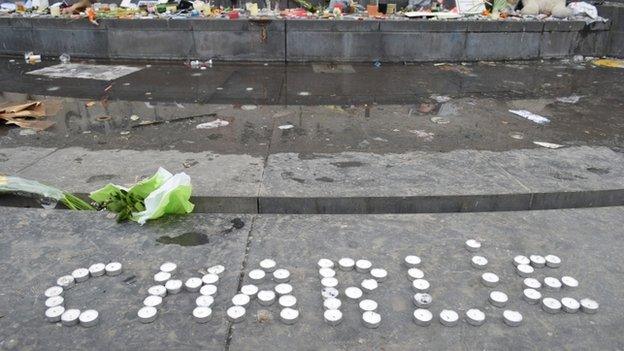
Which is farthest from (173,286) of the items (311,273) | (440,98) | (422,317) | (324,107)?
(440,98)

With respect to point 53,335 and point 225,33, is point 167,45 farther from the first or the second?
point 53,335

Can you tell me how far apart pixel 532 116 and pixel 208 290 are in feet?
13.9

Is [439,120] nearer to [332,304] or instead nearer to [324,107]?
[324,107]

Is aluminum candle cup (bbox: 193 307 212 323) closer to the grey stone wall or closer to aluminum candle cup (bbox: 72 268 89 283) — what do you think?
aluminum candle cup (bbox: 72 268 89 283)

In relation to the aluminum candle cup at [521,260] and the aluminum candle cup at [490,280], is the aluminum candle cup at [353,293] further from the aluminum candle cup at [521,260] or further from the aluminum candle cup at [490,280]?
the aluminum candle cup at [521,260]

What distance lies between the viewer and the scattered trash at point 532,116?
500 cm

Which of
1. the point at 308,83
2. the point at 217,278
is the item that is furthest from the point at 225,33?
the point at 217,278

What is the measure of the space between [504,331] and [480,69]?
21.3 ft

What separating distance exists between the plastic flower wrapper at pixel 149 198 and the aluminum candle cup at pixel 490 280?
181 cm

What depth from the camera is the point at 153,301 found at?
7.53 feet

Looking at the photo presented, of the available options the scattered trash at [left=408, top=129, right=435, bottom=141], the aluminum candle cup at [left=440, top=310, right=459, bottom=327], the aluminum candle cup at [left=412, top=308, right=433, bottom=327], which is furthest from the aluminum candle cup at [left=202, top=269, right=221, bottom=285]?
the scattered trash at [left=408, top=129, right=435, bottom=141]

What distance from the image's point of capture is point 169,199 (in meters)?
2.98

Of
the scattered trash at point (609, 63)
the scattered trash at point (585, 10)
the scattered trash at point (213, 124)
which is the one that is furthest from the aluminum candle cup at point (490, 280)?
the scattered trash at point (585, 10)

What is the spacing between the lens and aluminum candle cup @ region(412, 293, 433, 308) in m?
2.30
